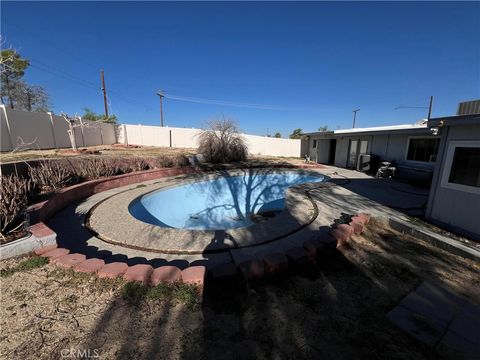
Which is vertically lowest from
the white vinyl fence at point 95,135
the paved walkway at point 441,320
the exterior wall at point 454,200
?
the paved walkway at point 441,320

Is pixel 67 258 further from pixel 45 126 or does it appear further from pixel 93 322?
pixel 45 126

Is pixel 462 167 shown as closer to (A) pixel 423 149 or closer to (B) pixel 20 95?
(A) pixel 423 149

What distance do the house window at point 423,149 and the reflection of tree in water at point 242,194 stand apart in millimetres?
4343

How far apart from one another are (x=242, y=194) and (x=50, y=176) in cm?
683

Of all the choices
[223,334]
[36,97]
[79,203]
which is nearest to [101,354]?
[223,334]

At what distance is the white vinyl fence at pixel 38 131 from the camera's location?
451 inches

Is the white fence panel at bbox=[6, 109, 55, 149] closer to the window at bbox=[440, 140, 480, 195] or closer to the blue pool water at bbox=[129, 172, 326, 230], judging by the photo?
the blue pool water at bbox=[129, 172, 326, 230]

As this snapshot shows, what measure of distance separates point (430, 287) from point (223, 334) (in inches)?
99.1

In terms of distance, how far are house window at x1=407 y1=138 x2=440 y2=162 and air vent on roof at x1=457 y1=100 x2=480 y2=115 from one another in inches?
196

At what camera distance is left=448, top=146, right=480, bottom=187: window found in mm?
3873

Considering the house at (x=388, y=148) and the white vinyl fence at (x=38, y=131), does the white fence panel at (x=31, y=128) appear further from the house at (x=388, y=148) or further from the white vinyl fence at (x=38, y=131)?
the house at (x=388, y=148)

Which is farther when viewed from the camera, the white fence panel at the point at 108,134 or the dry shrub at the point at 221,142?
the white fence panel at the point at 108,134

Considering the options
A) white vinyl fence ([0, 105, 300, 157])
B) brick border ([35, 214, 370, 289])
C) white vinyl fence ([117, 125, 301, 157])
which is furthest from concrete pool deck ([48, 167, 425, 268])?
white vinyl fence ([117, 125, 301, 157])

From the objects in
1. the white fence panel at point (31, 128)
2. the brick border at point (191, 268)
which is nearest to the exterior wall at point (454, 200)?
the brick border at point (191, 268)
